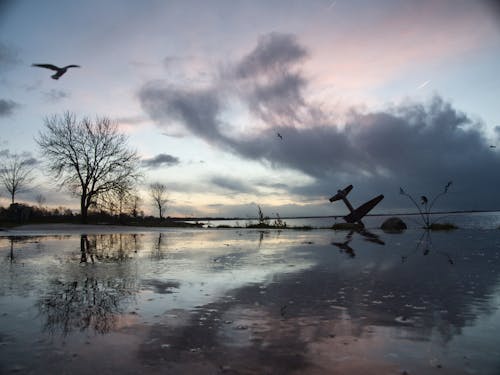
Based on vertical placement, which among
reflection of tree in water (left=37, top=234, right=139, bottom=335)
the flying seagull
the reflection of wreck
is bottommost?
reflection of tree in water (left=37, top=234, right=139, bottom=335)

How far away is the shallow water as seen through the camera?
310 centimetres

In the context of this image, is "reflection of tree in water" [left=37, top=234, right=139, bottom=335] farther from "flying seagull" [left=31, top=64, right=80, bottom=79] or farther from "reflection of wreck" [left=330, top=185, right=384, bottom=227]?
"reflection of wreck" [left=330, top=185, right=384, bottom=227]

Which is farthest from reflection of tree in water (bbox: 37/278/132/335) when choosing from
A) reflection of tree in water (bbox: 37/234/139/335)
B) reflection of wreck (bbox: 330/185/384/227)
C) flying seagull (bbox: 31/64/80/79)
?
reflection of wreck (bbox: 330/185/384/227)

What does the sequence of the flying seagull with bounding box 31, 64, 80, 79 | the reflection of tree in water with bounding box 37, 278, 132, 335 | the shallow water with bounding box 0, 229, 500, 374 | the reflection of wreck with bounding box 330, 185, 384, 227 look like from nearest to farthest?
the shallow water with bounding box 0, 229, 500, 374, the reflection of tree in water with bounding box 37, 278, 132, 335, the flying seagull with bounding box 31, 64, 80, 79, the reflection of wreck with bounding box 330, 185, 384, 227

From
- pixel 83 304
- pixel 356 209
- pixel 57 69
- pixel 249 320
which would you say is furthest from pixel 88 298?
pixel 356 209

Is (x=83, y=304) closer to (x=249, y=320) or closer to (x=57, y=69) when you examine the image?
(x=249, y=320)

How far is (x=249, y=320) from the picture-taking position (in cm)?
434

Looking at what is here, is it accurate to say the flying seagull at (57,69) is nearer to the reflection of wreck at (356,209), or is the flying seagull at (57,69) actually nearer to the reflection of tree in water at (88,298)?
the reflection of tree in water at (88,298)

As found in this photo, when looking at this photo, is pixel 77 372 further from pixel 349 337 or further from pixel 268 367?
pixel 349 337

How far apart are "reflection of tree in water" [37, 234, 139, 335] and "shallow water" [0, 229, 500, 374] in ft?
0.07

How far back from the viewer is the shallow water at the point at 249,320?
3.10 meters

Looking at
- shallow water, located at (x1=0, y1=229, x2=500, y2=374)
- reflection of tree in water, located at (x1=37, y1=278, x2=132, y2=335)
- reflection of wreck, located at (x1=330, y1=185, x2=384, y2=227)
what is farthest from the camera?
reflection of wreck, located at (x1=330, y1=185, x2=384, y2=227)

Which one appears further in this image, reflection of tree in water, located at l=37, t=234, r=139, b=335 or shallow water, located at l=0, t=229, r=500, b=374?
reflection of tree in water, located at l=37, t=234, r=139, b=335

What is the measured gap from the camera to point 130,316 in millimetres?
4469
